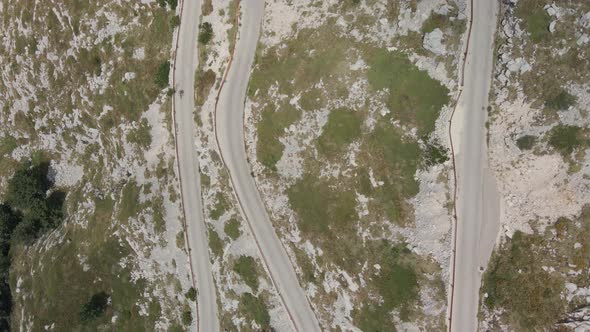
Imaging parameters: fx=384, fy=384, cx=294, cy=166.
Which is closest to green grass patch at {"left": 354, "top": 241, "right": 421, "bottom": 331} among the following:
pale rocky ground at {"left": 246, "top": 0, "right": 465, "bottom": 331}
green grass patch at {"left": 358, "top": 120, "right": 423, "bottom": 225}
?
pale rocky ground at {"left": 246, "top": 0, "right": 465, "bottom": 331}

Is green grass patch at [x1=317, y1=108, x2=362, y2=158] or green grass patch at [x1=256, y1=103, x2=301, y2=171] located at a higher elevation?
green grass patch at [x1=256, y1=103, x2=301, y2=171]

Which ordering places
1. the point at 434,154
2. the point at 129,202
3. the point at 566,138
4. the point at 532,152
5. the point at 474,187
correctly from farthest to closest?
the point at 129,202 < the point at 434,154 < the point at 474,187 < the point at 532,152 < the point at 566,138

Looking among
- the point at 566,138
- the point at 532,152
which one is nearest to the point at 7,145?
the point at 532,152

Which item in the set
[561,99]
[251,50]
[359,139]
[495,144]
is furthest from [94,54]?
[561,99]

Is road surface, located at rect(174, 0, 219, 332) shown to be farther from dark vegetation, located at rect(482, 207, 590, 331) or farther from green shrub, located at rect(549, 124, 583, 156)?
green shrub, located at rect(549, 124, 583, 156)

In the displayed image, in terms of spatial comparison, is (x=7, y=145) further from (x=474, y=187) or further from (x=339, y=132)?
(x=474, y=187)

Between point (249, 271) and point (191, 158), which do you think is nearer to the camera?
point (249, 271)

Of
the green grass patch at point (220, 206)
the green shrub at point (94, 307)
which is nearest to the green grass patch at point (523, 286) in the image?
the green grass patch at point (220, 206)

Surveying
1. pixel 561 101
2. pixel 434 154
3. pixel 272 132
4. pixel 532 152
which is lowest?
pixel 532 152
